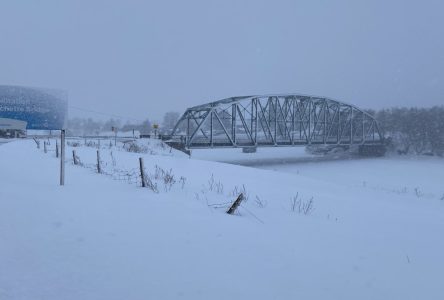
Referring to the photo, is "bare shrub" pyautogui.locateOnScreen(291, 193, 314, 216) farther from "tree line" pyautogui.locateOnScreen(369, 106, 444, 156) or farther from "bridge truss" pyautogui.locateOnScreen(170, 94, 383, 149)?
"tree line" pyautogui.locateOnScreen(369, 106, 444, 156)

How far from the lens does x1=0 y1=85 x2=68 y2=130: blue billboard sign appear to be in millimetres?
9531

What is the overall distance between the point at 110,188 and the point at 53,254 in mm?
4950

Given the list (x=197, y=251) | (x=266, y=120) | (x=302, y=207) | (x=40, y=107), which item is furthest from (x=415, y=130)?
(x=197, y=251)

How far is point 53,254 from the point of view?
4.61 metres

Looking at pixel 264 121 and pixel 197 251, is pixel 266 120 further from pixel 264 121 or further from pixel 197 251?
pixel 197 251

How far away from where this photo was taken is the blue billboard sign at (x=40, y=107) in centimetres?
953

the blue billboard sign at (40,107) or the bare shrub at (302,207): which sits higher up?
the blue billboard sign at (40,107)

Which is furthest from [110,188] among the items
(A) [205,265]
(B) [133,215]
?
(A) [205,265]

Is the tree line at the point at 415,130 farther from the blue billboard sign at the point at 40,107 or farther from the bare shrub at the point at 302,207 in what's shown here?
the blue billboard sign at the point at 40,107

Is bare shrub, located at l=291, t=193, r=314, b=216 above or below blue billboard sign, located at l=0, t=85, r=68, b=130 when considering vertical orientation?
below

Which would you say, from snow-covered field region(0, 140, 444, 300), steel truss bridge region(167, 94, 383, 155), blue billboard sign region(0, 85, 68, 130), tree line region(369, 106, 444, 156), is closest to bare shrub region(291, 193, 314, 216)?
snow-covered field region(0, 140, 444, 300)

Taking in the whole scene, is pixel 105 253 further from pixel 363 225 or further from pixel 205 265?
pixel 363 225

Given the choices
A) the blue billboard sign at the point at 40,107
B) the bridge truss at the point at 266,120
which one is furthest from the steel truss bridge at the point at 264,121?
the blue billboard sign at the point at 40,107

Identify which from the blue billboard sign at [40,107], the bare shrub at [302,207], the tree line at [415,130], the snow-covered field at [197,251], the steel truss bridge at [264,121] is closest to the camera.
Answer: the snow-covered field at [197,251]
